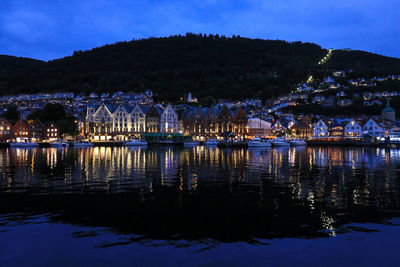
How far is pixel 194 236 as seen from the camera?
11109mm

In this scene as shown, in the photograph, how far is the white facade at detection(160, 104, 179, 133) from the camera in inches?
4835

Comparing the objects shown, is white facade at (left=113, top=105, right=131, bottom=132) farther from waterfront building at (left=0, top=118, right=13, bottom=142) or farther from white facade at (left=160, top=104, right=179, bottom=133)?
waterfront building at (left=0, top=118, right=13, bottom=142)

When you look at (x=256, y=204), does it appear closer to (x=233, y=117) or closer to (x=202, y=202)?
(x=202, y=202)

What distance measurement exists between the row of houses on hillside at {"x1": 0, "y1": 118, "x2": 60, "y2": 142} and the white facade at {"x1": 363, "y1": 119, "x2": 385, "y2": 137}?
98.9 metres

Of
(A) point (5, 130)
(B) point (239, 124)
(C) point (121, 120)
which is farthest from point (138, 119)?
(A) point (5, 130)

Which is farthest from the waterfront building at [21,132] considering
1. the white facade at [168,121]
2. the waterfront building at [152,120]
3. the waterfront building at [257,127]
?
the waterfront building at [257,127]

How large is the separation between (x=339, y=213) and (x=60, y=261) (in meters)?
10.4

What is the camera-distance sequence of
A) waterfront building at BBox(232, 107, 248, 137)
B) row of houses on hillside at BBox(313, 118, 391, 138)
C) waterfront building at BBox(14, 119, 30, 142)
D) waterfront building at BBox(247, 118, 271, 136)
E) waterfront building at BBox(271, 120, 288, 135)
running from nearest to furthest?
waterfront building at BBox(14, 119, 30, 142)
row of houses on hillside at BBox(313, 118, 391, 138)
waterfront building at BBox(232, 107, 248, 137)
waterfront building at BBox(247, 118, 271, 136)
waterfront building at BBox(271, 120, 288, 135)

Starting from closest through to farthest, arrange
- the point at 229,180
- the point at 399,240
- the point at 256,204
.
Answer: the point at 399,240, the point at 256,204, the point at 229,180

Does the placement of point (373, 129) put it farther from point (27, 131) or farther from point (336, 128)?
point (27, 131)

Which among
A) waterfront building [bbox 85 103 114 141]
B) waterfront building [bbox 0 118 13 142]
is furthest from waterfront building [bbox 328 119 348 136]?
waterfront building [bbox 0 118 13 142]

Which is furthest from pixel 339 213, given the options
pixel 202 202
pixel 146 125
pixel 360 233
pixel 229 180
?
pixel 146 125

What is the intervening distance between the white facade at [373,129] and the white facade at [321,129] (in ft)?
42.4

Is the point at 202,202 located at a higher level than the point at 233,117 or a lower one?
lower
